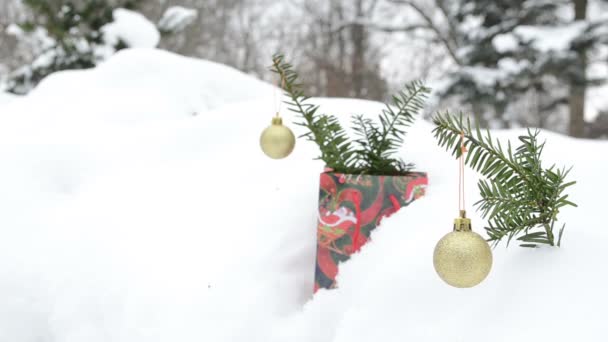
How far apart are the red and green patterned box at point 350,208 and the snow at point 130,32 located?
3.04m

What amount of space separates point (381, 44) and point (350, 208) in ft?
25.2

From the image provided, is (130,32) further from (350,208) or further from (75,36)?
(350,208)

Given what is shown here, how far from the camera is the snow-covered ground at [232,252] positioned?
684mm

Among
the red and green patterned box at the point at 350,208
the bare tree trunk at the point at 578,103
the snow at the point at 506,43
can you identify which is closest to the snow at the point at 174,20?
the snow at the point at 506,43

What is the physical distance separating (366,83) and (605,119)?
Result: 130 inches

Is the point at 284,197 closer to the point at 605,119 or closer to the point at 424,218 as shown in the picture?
the point at 424,218

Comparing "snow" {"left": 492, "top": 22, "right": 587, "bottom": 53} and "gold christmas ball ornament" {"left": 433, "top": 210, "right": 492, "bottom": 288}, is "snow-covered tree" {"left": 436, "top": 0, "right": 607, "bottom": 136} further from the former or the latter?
"gold christmas ball ornament" {"left": 433, "top": 210, "right": 492, "bottom": 288}

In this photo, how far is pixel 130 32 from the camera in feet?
11.6

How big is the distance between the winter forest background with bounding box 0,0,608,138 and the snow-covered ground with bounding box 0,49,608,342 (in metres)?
1.79

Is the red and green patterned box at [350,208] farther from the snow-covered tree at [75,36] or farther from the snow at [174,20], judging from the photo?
the snow at [174,20]

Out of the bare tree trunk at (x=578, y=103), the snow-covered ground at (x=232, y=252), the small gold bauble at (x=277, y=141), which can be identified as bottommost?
the snow-covered ground at (x=232, y=252)

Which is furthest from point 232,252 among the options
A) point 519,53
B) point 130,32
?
point 519,53

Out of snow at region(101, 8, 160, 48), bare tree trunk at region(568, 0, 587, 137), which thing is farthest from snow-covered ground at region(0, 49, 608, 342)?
bare tree trunk at region(568, 0, 587, 137)

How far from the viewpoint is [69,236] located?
1115 millimetres
